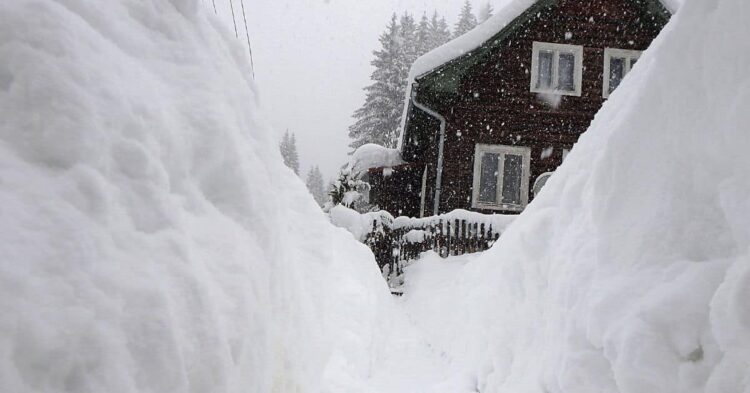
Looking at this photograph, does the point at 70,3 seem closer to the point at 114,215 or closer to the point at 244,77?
the point at 114,215

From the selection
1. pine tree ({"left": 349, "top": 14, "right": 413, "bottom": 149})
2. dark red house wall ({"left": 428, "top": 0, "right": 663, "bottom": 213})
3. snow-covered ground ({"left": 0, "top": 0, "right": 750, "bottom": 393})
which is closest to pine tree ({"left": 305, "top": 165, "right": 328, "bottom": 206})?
pine tree ({"left": 349, "top": 14, "right": 413, "bottom": 149})

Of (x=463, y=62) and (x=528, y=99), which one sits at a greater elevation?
(x=463, y=62)

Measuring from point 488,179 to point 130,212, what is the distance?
12379 mm

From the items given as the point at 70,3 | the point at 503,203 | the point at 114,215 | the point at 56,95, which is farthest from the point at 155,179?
the point at 503,203

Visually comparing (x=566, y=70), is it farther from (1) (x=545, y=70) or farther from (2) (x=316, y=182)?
(2) (x=316, y=182)

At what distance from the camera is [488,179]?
1311 cm

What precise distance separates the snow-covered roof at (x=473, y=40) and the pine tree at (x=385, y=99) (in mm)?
19581

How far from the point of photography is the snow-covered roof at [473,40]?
12.0m

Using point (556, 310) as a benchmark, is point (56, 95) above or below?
above

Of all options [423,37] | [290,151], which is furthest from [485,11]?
[290,151]

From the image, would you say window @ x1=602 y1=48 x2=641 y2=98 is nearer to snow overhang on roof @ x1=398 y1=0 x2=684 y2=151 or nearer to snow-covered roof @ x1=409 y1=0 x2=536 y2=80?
snow overhang on roof @ x1=398 y1=0 x2=684 y2=151

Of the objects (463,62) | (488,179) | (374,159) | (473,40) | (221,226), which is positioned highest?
(473,40)

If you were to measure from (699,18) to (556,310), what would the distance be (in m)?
1.57

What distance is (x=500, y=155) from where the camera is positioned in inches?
517
